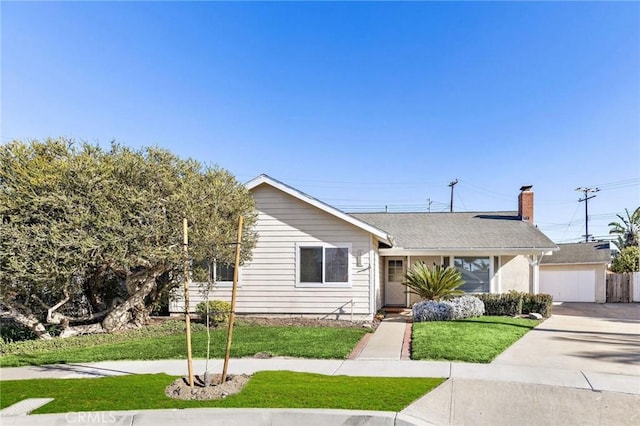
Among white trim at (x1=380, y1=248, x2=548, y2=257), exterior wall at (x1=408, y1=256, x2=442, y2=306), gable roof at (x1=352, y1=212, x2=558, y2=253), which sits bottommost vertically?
exterior wall at (x1=408, y1=256, x2=442, y2=306)

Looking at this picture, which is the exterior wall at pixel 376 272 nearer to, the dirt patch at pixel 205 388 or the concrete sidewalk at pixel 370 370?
the concrete sidewalk at pixel 370 370

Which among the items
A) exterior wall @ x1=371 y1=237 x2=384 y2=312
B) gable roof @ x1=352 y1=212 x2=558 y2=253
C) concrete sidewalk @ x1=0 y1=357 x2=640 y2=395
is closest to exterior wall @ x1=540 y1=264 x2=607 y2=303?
gable roof @ x1=352 y1=212 x2=558 y2=253

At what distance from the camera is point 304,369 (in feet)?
21.2

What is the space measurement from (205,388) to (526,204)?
1649 centimetres

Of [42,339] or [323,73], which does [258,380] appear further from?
[323,73]

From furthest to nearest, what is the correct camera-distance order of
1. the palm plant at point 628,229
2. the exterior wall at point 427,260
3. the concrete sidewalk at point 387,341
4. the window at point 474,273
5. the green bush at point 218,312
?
the palm plant at point 628,229 < the exterior wall at point 427,260 < the window at point 474,273 < the green bush at point 218,312 < the concrete sidewalk at point 387,341

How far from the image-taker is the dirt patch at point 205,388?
487 cm

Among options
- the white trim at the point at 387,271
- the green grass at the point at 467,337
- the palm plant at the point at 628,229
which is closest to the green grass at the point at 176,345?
the green grass at the point at 467,337

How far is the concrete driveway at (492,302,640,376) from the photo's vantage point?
6648 millimetres

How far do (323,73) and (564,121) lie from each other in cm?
934

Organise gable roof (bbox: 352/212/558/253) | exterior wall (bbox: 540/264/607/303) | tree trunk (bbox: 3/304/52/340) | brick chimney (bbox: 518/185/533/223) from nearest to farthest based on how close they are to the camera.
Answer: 1. tree trunk (bbox: 3/304/52/340)
2. gable roof (bbox: 352/212/558/253)
3. brick chimney (bbox: 518/185/533/223)
4. exterior wall (bbox: 540/264/607/303)

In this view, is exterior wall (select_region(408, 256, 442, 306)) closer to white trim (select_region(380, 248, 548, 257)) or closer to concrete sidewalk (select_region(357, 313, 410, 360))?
white trim (select_region(380, 248, 548, 257))

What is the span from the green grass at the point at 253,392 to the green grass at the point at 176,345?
5.39 ft

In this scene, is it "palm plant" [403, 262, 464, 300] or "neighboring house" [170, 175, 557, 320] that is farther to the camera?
"palm plant" [403, 262, 464, 300]
